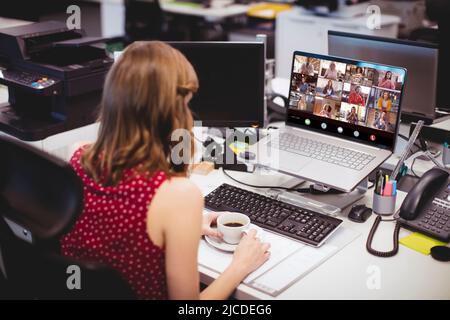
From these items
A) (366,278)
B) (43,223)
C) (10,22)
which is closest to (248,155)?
(366,278)

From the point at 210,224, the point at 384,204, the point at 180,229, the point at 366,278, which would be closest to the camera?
the point at 180,229

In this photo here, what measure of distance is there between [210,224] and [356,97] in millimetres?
651

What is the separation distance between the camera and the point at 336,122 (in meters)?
1.97

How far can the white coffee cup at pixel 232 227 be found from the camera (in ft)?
5.35

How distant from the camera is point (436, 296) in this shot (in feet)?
4.76

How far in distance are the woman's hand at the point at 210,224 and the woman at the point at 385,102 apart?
2.07 ft

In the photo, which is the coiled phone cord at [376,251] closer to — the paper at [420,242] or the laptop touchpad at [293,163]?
the paper at [420,242]

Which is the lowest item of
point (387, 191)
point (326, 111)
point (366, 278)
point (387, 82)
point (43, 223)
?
point (366, 278)

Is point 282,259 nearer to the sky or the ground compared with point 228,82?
nearer to the ground

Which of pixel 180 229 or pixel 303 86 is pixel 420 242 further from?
pixel 180 229

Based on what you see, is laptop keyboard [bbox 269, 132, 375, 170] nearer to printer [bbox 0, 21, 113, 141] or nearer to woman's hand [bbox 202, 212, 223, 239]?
woman's hand [bbox 202, 212, 223, 239]

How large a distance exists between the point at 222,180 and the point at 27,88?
948 millimetres

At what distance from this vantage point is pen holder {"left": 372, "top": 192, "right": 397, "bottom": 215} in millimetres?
1828

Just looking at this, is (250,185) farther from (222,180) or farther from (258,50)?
(258,50)
